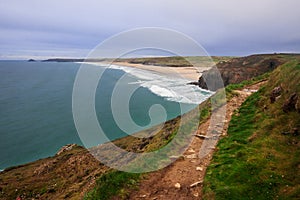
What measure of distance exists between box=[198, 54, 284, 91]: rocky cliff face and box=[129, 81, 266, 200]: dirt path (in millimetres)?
37680

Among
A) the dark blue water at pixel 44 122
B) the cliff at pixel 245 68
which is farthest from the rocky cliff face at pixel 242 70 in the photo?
the dark blue water at pixel 44 122

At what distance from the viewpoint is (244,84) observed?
2253 cm

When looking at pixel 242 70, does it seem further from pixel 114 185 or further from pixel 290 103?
pixel 114 185

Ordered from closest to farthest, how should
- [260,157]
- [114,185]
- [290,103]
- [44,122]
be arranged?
[114,185]
[260,157]
[290,103]
[44,122]

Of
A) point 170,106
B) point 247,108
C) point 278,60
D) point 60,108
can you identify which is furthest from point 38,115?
point 278,60

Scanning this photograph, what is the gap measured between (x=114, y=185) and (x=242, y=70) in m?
44.8

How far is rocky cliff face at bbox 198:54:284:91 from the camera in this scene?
147 feet

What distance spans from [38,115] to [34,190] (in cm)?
2815

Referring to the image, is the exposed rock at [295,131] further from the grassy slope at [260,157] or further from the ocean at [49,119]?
the ocean at [49,119]

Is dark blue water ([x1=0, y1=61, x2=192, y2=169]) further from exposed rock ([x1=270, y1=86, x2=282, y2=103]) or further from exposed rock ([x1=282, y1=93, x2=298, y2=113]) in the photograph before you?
exposed rock ([x1=282, y1=93, x2=298, y2=113])

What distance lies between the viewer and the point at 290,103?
11.6 metres

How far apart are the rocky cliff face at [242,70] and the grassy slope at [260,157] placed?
32792 mm

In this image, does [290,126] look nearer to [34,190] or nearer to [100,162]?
[100,162]

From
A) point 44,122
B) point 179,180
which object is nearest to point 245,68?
point 44,122
